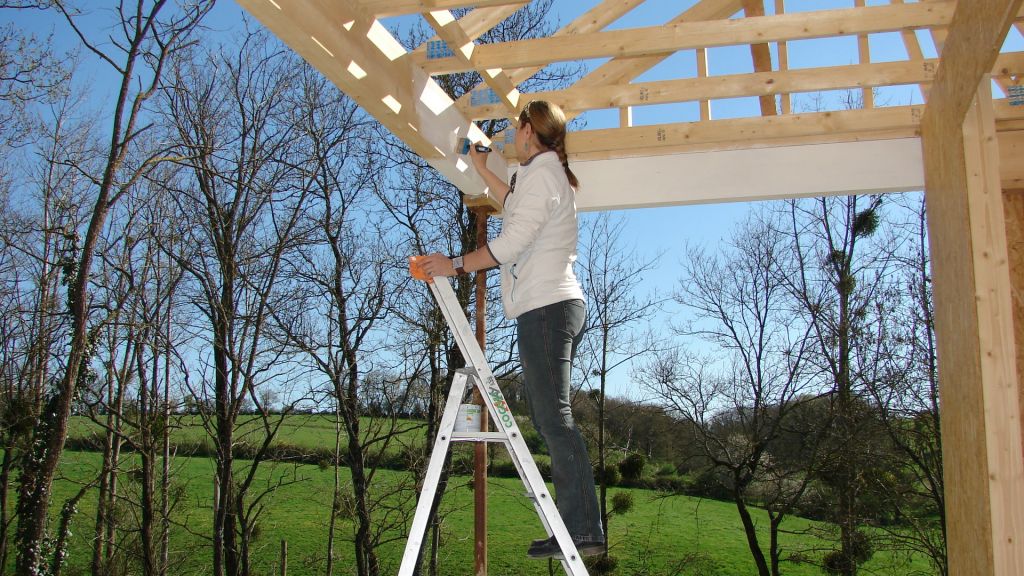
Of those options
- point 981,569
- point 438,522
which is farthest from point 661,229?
point 981,569

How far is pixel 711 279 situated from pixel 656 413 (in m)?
2.09

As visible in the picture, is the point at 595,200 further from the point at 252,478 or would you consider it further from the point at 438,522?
the point at 252,478

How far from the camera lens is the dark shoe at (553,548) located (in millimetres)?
1893

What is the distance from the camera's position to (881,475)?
8953mm

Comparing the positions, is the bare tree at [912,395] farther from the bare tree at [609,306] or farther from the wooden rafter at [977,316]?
the wooden rafter at [977,316]

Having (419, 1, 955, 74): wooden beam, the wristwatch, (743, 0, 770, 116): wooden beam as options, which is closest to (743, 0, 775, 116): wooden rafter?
(743, 0, 770, 116): wooden beam

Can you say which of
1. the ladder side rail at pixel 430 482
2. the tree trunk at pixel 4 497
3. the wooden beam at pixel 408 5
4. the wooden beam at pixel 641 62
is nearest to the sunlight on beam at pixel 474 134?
the wooden beam at pixel 641 62

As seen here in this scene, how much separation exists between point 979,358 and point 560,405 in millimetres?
1299

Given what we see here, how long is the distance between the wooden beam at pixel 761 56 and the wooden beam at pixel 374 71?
1.76 meters

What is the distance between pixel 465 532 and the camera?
952cm

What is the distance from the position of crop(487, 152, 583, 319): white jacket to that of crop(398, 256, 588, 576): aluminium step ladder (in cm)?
20

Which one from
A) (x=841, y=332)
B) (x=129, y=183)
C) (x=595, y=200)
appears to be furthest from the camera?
(x=841, y=332)

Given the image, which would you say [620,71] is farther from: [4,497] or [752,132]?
[4,497]

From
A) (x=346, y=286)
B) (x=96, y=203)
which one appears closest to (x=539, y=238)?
(x=96, y=203)
